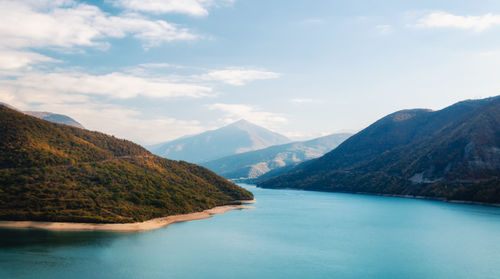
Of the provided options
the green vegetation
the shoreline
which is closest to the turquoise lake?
the shoreline

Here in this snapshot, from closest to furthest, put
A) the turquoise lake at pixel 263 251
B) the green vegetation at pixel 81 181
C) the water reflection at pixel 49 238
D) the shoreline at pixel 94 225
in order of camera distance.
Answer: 1. the turquoise lake at pixel 263 251
2. the water reflection at pixel 49 238
3. the shoreline at pixel 94 225
4. the green vegetation at pixel 81 181

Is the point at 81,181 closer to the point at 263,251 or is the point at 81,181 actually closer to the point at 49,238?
the point at 49,238

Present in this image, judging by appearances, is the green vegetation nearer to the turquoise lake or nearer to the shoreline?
the shoreline

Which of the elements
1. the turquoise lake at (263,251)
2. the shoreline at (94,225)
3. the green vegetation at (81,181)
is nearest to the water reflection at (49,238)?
the turquoise lake at (263,251)

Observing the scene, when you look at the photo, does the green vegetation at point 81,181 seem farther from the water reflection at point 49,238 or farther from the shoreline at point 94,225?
the water reflection at point 49,238

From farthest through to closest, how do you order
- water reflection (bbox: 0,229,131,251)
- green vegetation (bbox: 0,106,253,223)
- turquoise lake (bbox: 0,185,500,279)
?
green vegetation (bbox: 0,106,253,223), water reflection (bbox: 0,229,131,251), turquoise lake (bbox: 0,185,500,279)

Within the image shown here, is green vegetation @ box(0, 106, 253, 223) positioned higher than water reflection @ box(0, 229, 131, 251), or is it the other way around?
green vegetation @ box(0, 106, 253, 223)
